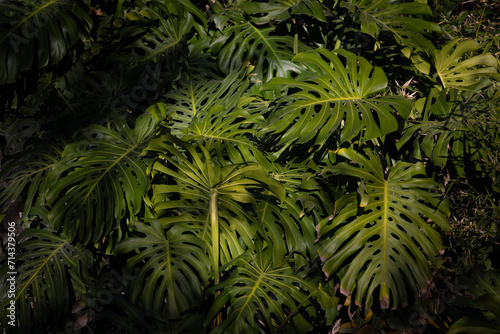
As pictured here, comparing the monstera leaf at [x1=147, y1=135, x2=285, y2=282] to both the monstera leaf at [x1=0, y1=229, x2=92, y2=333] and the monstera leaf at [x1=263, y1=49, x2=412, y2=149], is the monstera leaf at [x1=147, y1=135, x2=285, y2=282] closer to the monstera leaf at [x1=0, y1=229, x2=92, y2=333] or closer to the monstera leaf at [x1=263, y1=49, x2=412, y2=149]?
the monstera leaf at [x1=263, y1=49, x2=412, y2=149]

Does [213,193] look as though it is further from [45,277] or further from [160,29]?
[160,29]

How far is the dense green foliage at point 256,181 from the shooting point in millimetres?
1556

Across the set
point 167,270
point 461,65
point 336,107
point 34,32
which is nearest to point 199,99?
point 336,107

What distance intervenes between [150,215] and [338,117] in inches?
35.6

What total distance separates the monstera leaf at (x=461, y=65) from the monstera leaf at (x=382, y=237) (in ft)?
2.02

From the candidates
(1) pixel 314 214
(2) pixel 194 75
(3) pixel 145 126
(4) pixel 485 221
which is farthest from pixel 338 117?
(2) pixel 194 75

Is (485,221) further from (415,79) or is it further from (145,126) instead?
(145,126)

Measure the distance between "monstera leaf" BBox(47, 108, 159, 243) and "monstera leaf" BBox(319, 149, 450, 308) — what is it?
30.6 inches

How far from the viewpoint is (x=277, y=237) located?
1.67m

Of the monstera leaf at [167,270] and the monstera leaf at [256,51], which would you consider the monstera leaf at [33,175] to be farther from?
the monstera leaf at [256,51]

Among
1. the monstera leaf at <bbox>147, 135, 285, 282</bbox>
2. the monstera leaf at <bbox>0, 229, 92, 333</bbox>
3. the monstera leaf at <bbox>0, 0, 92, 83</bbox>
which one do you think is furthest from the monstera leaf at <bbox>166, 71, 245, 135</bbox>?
the monstera leaf at <bbox>0, 229, 92, 333</bbox>

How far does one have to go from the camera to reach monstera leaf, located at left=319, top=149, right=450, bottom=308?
5.14ft

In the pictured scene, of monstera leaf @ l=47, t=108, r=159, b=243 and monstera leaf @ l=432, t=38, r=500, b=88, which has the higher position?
monstera leaf @ l=432, t=38, r=500, b=88

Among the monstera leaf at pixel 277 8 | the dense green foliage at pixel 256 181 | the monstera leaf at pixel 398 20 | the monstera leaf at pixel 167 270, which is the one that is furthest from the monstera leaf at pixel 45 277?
the monstera leaf at pixel 398 20
